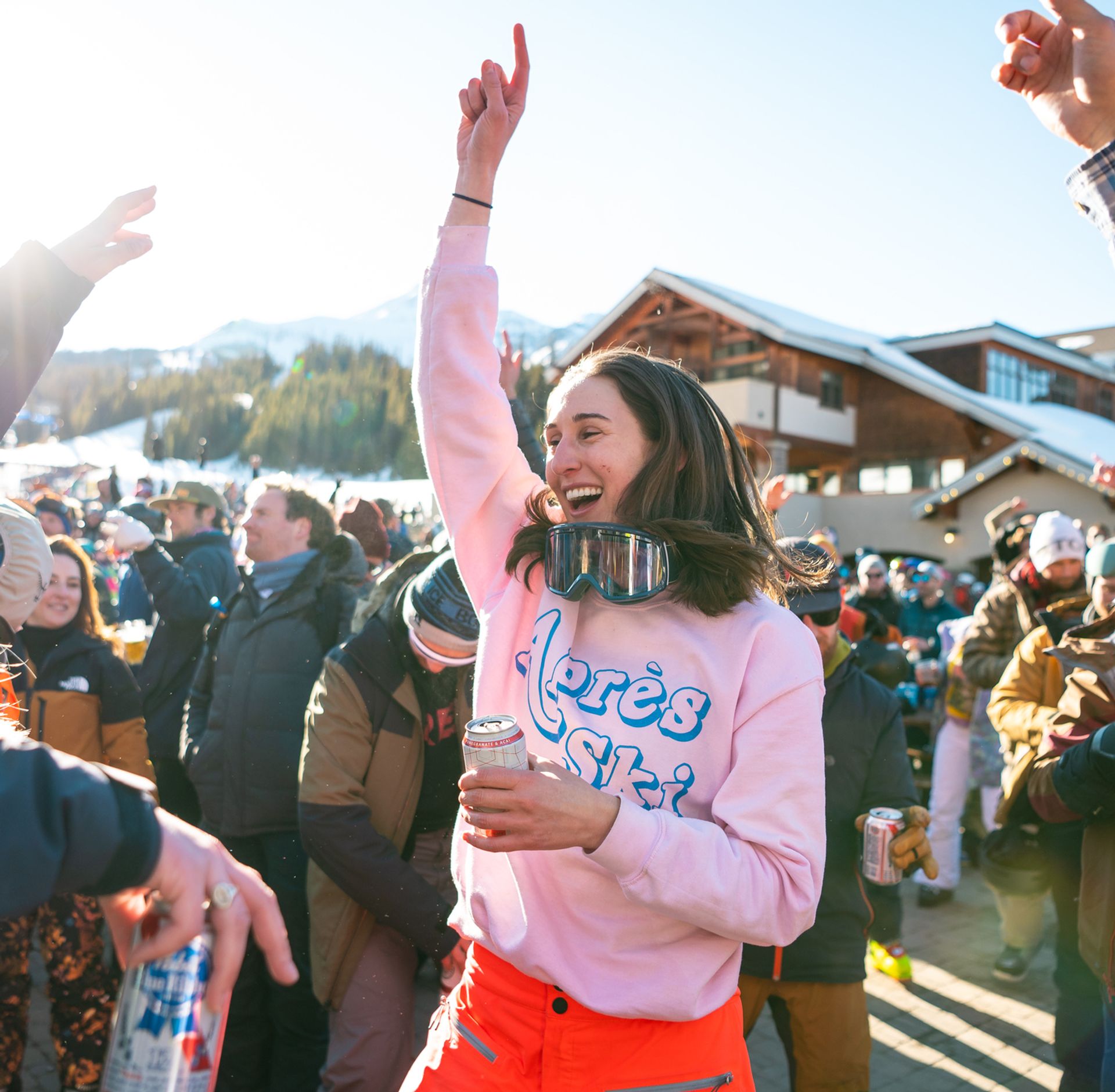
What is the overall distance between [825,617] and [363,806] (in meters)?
1.67

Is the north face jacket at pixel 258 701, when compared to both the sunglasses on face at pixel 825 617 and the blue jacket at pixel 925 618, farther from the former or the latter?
the blue jacket at pixel 925 618

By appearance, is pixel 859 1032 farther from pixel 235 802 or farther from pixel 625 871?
pixel 235 802

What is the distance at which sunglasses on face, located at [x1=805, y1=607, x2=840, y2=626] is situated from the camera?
316 cm

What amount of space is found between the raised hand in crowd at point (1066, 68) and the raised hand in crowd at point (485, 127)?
0.94 metres

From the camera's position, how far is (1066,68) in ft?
5.44

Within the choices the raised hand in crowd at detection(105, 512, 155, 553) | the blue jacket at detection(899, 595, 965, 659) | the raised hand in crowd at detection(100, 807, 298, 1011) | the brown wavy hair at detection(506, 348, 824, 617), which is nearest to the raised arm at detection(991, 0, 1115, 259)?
the brown wavy hair at detection(506, 348, 824, 617)

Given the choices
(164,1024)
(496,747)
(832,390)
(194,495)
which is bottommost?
(164,1024)

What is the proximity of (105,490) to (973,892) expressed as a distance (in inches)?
625

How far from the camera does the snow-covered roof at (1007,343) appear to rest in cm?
2512

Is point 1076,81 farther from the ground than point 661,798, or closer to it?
farther from the ground

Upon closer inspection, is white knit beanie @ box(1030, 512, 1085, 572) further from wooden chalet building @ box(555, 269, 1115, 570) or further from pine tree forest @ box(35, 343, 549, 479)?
pine tree forest @ box(35, 343, 549, 479)

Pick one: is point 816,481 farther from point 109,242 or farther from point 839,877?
point 109,242

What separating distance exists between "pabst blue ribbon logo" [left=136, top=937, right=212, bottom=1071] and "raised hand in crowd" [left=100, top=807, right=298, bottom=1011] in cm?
1

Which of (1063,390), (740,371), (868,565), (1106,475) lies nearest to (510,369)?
(1106,475)
